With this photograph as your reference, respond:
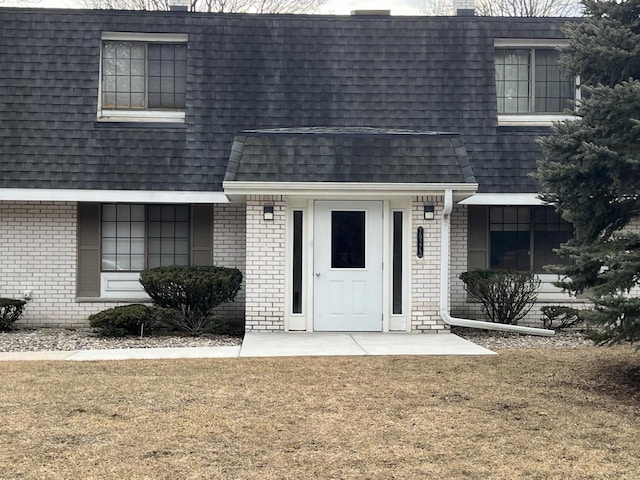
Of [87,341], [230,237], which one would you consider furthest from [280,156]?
[87,341]

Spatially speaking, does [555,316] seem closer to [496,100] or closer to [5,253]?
[496,100]

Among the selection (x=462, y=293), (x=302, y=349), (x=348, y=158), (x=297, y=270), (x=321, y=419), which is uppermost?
(x=348, y=158)

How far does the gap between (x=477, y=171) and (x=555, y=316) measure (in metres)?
3.06

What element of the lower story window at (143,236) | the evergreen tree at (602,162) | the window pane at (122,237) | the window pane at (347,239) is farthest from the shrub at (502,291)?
the window pane at (122,237)

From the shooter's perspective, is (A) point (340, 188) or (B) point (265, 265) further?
(B) point (265, 265)

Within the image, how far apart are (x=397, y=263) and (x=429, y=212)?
105 centimetres

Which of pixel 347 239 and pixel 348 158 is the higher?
pixel 348 158

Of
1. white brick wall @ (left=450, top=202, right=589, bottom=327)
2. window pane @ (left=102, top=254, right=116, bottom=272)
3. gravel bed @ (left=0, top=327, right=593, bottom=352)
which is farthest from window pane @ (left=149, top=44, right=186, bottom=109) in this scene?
white brick wall @ (left=450, top=202, right=589, bottom=327)

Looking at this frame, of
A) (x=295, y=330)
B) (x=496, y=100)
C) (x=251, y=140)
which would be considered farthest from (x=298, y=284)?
(x=496, y=100)

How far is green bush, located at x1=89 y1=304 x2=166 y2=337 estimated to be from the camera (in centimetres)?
1221

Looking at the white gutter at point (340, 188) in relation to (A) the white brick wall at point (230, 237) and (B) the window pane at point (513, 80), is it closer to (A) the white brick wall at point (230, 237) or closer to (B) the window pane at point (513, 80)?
(A) the white brick wall at point (230, 237)

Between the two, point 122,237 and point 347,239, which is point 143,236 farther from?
point 347,239

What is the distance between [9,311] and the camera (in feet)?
43.6

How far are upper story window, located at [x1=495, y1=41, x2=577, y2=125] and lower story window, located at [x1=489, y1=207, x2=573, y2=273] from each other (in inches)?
84.3
